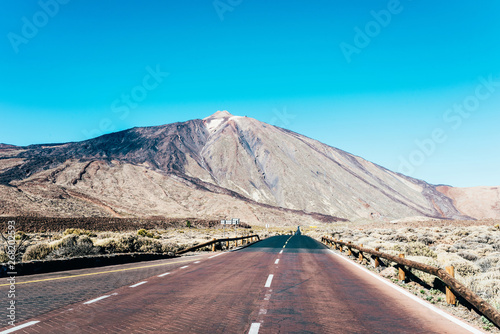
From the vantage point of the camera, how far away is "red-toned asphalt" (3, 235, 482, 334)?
5.91 m

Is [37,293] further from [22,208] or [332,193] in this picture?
[332,193]

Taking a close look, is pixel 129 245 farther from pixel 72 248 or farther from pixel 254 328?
pixel 254 328

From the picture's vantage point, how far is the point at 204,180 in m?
134

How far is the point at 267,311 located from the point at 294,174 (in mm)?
142602

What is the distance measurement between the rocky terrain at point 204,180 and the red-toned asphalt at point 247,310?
73.1 meters

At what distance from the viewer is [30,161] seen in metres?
108

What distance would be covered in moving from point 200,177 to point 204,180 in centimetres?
247

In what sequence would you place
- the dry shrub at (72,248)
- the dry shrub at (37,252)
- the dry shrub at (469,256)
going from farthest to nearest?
the dry shrub at (72,248) → the dry shrub at (37,252) → the dry shrub at (469,256)

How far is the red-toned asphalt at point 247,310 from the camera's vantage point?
233 inches

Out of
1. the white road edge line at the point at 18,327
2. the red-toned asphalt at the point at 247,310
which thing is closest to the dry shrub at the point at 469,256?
the red-toned asphalt at the point at 247,310

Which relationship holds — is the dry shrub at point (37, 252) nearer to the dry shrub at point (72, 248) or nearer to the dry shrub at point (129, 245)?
the dry shrub at point (72, 248)

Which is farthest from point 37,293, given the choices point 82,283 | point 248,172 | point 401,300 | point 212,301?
point 248,172

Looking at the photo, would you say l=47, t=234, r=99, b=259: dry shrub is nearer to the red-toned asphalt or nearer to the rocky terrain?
the red-toned asphalt

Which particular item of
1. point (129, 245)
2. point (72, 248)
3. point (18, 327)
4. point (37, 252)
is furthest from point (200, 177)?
point (18, 327)
